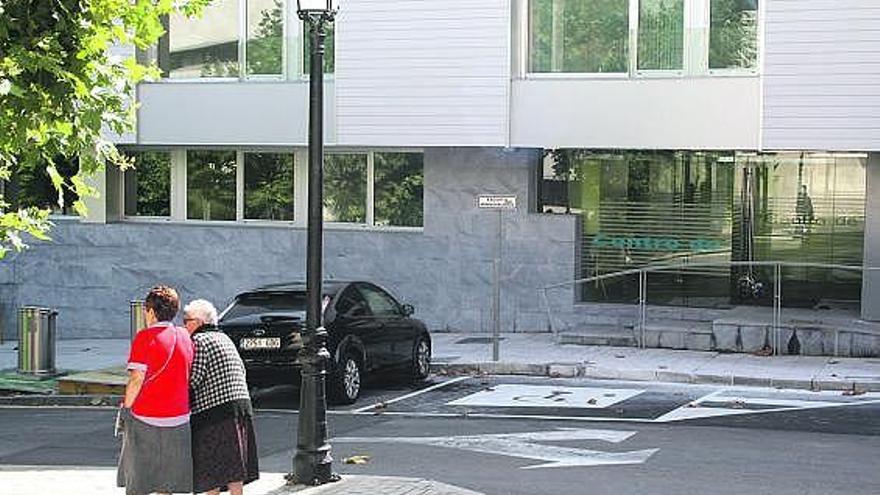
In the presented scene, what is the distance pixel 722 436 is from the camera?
1178 centimetres

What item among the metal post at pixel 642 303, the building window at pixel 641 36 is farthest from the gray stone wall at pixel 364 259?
the building window at pixel 641 36

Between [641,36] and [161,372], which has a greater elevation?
[641,36]

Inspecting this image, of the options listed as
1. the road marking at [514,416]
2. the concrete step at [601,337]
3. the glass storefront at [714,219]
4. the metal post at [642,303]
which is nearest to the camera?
the road marking at [514,416]

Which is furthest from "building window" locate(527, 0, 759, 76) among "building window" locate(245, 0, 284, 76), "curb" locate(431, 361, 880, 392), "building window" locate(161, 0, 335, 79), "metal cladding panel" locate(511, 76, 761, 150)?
"curb" locate(431, 361, 880, 392)

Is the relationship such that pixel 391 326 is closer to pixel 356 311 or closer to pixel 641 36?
pixel 356 311

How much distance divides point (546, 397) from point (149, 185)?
39.9 ft

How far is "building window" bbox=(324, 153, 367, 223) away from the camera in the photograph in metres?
21.9

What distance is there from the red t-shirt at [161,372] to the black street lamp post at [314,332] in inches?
77.2

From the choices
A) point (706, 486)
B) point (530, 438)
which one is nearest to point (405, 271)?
point (530, 438)

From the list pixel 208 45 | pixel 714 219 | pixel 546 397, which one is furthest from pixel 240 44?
pixel 546 397

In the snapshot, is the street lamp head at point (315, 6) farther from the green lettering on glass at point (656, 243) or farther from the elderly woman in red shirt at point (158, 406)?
the green lettering on glass at point (656, 243)

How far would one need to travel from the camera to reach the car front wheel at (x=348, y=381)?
1425 centimetres

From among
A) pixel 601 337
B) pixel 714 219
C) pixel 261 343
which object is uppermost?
pixel 714 219

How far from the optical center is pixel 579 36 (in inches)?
780
